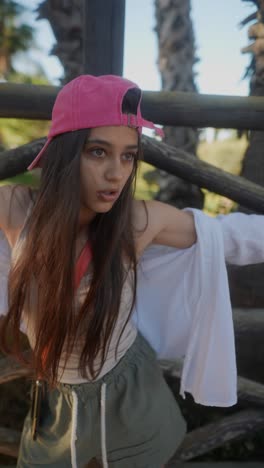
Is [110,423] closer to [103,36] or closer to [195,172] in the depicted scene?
[195,172]

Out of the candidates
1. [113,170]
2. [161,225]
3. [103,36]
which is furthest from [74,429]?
[103,36]

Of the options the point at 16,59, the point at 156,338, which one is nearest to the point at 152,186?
the point at 156,338

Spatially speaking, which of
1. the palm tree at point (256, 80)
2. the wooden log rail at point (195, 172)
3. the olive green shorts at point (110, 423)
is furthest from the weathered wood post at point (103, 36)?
the olive green shorts at point (110, 423)

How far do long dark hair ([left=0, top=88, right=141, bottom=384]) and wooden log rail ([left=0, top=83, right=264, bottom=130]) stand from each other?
390mm

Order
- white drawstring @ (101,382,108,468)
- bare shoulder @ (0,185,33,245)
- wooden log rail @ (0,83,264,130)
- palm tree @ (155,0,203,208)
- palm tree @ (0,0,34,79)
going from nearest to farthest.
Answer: bare shoulder @ (0,185,33,245) < white drawstring @ (101,382,108,468) < wooden log rail @ (0,83,264,130) < palm tree @ (155,0,203,208) < palm tree @ (0,0,34,79)

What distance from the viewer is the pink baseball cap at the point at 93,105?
103cm

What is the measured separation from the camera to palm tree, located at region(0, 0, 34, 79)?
34.6ft

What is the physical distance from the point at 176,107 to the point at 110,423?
98 cm

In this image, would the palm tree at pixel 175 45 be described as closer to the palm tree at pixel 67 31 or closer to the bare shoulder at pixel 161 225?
the palm tree at pixel 67 31

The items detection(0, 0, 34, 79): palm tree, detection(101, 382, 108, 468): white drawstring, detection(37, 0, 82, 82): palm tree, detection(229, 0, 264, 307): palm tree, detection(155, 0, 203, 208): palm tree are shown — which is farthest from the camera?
detection(0, 0, 34, 79): palm tree

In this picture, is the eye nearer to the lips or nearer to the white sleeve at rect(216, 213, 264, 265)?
the lips

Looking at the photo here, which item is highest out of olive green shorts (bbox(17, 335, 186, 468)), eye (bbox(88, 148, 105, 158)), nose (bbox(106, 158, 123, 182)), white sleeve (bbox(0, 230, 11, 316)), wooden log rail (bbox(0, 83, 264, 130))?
wooden log rail (bbox(0, 83, 264, 130))

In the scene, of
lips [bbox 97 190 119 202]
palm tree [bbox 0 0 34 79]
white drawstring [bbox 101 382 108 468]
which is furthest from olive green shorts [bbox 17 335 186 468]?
palm tree [bbox 0 0 34 79]

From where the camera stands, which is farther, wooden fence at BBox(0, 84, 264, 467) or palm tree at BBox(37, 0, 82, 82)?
palm tree at BBox(37, 0, 82, 82)
